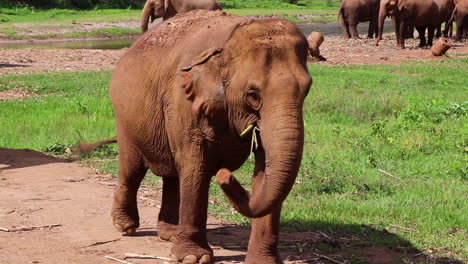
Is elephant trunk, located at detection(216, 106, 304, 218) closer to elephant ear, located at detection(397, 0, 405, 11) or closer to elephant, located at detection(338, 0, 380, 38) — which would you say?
elephant ear, located at detection(397, 0, 405, 11)

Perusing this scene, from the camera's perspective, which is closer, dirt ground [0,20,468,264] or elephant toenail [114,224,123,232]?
dirt ground [0,20,468,264]

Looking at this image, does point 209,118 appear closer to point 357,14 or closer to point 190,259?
point 190,259

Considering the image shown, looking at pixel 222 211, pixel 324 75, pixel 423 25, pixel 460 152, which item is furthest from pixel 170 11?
pixel 222 211

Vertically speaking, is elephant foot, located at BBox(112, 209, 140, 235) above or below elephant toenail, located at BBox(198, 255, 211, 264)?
below

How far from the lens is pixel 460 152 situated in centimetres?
1098

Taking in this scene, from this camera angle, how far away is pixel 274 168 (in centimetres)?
548

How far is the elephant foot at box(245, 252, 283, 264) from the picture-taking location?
6254mm

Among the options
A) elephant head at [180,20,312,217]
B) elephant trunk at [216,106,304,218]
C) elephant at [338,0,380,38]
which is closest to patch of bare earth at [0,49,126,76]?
elephant at [338,0,380,38]

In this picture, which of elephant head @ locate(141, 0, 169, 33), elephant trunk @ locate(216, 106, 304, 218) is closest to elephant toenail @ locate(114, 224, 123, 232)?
elephant trunk @ locate(216, 106, 304, 218)

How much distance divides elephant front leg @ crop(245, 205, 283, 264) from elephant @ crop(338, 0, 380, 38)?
3053 centimetres

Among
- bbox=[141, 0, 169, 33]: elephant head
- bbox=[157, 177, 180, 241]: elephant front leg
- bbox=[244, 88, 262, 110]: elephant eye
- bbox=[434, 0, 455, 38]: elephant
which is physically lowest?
bbox=[434, 0, 455, 38]: elephant

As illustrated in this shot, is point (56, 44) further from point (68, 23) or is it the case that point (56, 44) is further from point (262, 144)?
point (262, 144)

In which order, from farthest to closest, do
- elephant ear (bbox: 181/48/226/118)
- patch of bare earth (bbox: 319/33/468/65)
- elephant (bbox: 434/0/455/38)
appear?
elephant (bbox: 434/0/455/38) < patch of bare earth (bbox: 319/33/468/65) < elephant ear (bbox: 181/48/226/118)

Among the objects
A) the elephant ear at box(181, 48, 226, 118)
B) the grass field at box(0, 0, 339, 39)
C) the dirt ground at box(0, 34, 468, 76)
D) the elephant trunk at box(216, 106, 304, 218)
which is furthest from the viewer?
the grass field at box(0, 0, 339, 39)
